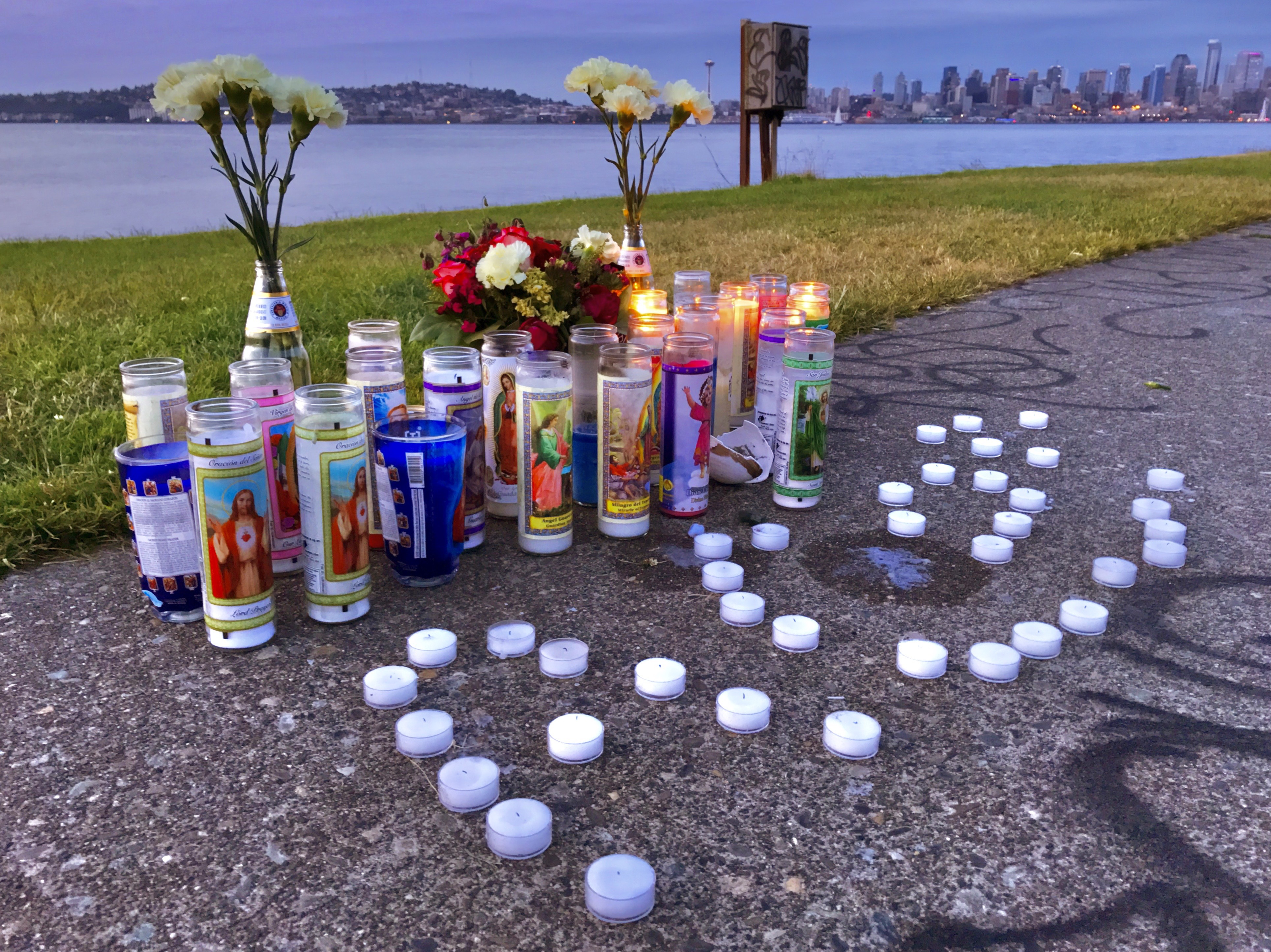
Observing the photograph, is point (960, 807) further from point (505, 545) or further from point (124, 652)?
point (124, 652)

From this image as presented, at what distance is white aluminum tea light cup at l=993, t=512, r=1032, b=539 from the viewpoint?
112 inches

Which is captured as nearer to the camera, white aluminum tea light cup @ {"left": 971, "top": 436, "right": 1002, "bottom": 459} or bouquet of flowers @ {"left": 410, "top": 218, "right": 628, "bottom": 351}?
bouquet of flowers @ {"left": 410, "top": 218, "right": 628, "bottom": 351}

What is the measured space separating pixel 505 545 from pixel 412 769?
Answer: 1054mm

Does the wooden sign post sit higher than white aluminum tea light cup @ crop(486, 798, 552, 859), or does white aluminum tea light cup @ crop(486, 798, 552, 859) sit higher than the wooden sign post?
the wooden sign post

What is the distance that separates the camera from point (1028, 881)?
5.08ft

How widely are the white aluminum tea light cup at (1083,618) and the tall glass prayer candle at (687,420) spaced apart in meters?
1.07

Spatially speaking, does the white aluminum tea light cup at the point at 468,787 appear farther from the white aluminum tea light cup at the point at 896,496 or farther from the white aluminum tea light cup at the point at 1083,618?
the white aluminum tea light cup at the point at 896,496

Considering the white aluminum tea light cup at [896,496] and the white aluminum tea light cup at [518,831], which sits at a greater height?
the white aluminum tea light cup at [896,496]

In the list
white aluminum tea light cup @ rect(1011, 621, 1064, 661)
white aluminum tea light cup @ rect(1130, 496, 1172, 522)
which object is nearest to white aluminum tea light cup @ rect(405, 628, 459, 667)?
white aluminum tea light cup @ rect(1011, 621, 1064, 661)

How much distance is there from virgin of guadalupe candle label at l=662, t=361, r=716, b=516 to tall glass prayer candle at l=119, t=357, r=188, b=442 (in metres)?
1.29

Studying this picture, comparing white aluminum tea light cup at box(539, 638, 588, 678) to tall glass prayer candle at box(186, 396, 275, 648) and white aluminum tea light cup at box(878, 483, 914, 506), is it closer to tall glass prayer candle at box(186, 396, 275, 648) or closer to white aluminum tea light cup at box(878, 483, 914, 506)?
tall glass prayer candle at box(186, 396, 275, 648)

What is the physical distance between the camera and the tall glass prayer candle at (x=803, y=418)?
111 inches

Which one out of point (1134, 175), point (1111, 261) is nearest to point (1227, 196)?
point (1134, 175)

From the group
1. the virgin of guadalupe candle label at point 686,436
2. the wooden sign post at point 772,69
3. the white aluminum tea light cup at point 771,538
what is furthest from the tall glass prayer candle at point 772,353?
the wooden sign post at point 772,69
